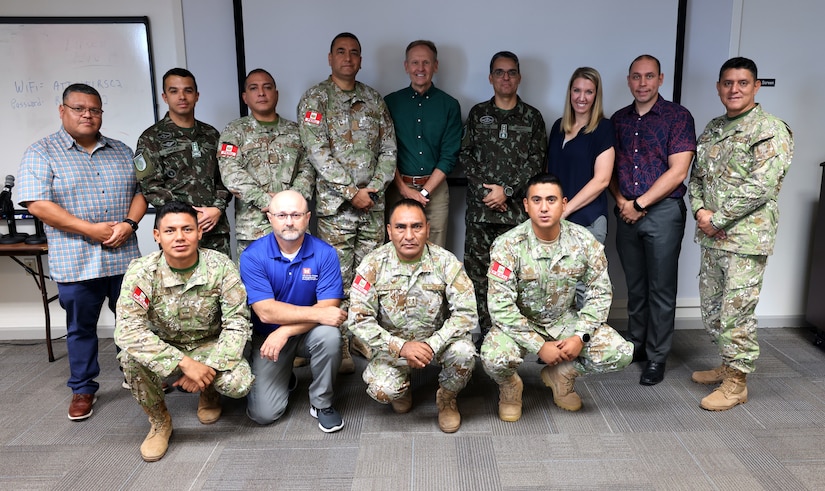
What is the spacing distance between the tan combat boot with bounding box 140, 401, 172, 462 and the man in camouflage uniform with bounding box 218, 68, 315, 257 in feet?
3.44

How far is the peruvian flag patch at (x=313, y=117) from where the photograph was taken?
3186 mm

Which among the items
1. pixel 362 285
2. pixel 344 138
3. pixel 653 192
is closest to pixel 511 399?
pixel 362 285

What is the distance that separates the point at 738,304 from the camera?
108 inches

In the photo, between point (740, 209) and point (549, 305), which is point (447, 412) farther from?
point (740, 209)

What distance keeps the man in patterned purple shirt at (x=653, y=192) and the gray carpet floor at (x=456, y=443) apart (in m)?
0.35

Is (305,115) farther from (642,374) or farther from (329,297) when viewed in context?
(642,374)

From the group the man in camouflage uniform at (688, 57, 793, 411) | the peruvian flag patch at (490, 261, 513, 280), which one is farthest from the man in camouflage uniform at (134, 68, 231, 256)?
the man in camouflage uniform at (688, 57, 793, 411)

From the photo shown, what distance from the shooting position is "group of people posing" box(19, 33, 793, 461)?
101 inches

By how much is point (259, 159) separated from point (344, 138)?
0.48 m

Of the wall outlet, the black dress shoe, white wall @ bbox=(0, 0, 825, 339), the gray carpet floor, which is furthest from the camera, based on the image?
the wall outlet

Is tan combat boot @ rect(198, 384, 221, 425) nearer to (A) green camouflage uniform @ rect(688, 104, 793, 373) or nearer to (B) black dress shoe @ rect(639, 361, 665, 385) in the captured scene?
(B) black dress shoe @ rect(639, 361, 665, 385)

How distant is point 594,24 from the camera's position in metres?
3.61

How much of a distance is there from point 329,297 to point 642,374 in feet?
5.62

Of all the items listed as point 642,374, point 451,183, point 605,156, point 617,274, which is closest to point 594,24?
point 605,156
